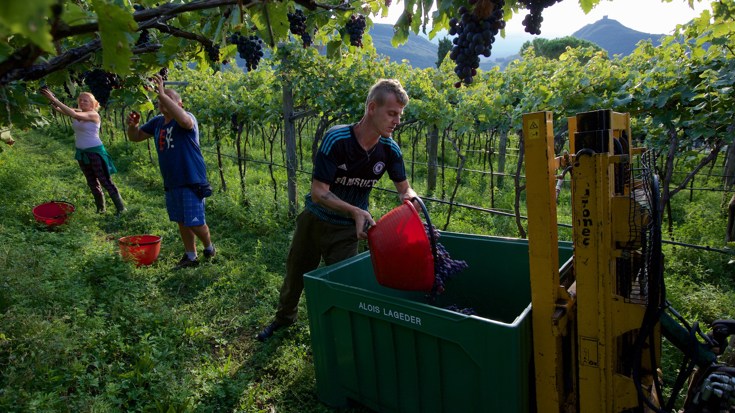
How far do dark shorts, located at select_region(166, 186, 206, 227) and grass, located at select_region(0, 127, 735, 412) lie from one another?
21.1 inches

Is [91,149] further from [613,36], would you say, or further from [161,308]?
[613,36]

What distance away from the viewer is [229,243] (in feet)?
17.3

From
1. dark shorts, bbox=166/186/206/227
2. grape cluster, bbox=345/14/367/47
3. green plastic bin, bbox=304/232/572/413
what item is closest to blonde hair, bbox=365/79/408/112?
grape cluster, bbox=345/14/367/47

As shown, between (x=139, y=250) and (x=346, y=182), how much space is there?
2694 mm

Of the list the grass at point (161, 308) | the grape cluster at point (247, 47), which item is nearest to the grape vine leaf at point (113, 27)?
the grape cluster at point (247, 47)

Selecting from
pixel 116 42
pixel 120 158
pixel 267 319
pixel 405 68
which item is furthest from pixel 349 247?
pixel 120 158

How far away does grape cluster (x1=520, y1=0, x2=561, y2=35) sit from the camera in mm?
1566

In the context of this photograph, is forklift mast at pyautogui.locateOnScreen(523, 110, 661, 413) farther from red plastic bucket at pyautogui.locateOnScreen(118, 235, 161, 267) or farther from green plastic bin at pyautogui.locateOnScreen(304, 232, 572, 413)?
red plastic bucket at pyautogui.locateOnScreen(118, 235, 161, 267)

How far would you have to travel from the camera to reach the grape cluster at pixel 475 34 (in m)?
1.54

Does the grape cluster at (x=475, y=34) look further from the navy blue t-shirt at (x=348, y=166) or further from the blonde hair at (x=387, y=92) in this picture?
the navy blue t-shirt at (x=348, y=166)

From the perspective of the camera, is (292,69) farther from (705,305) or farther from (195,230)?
(705,305)

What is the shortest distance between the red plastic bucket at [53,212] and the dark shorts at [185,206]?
6.85 ft

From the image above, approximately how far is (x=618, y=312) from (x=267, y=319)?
2669mm

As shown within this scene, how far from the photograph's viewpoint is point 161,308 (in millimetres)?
3438
